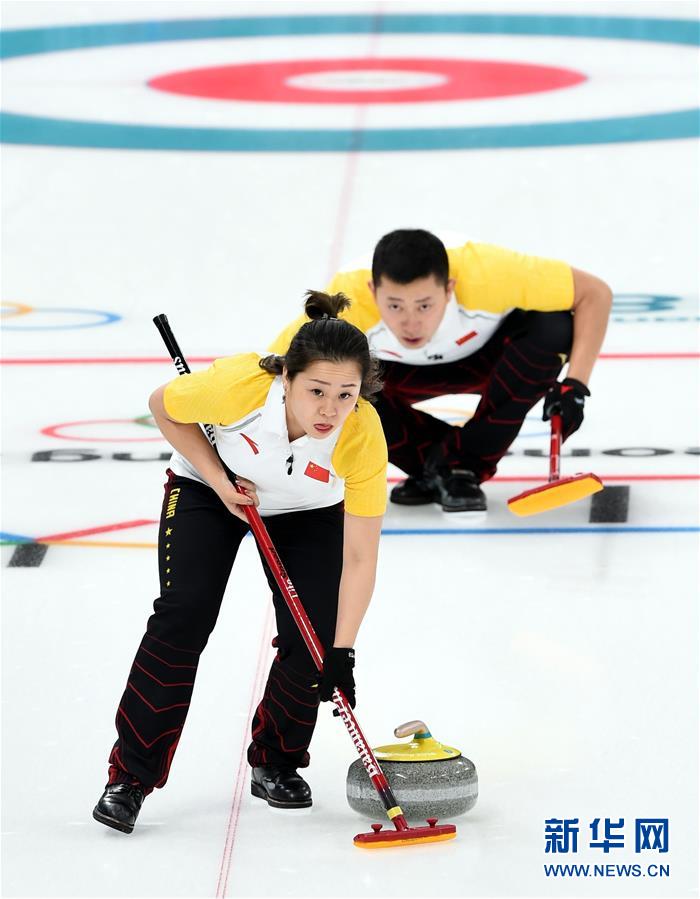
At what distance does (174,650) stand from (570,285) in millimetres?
2003

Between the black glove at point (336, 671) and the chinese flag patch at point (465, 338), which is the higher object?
the chinese flag patch at point (465, 338)

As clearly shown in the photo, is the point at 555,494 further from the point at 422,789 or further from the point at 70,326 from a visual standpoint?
the point at 70,326

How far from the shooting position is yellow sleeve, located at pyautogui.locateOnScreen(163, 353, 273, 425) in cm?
288

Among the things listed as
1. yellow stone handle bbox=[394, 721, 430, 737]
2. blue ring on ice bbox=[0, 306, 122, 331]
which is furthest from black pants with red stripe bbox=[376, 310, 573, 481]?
blue ring on ice bbox=[0, 306, 122, 331]

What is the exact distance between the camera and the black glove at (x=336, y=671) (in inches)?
106

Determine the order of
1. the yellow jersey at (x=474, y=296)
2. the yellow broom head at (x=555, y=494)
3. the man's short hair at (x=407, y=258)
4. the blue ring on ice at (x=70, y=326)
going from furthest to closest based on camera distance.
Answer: the blue ring on ice at (x=70, y=326)
the yellow jersey at (x=474, y=296)
the yellow broom head at (x=555, y=494)
the man's short hair at (x=407, y=258)

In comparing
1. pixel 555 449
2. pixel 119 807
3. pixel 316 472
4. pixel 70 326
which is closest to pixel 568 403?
pixel 555 449

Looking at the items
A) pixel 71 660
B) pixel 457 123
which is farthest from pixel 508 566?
pixel 457 123

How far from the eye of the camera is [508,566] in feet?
13.3

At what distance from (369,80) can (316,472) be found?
343 inches

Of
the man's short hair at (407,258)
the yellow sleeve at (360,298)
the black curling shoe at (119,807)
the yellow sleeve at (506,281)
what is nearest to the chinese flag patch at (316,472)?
the black curling shoe at (119,807)

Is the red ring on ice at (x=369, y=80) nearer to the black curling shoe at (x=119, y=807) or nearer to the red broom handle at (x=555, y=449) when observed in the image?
the red broom handle at (x=555, y=449)

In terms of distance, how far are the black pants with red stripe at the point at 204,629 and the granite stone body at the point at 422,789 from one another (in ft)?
0.59

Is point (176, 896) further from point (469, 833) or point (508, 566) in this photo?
point (508, 566)
